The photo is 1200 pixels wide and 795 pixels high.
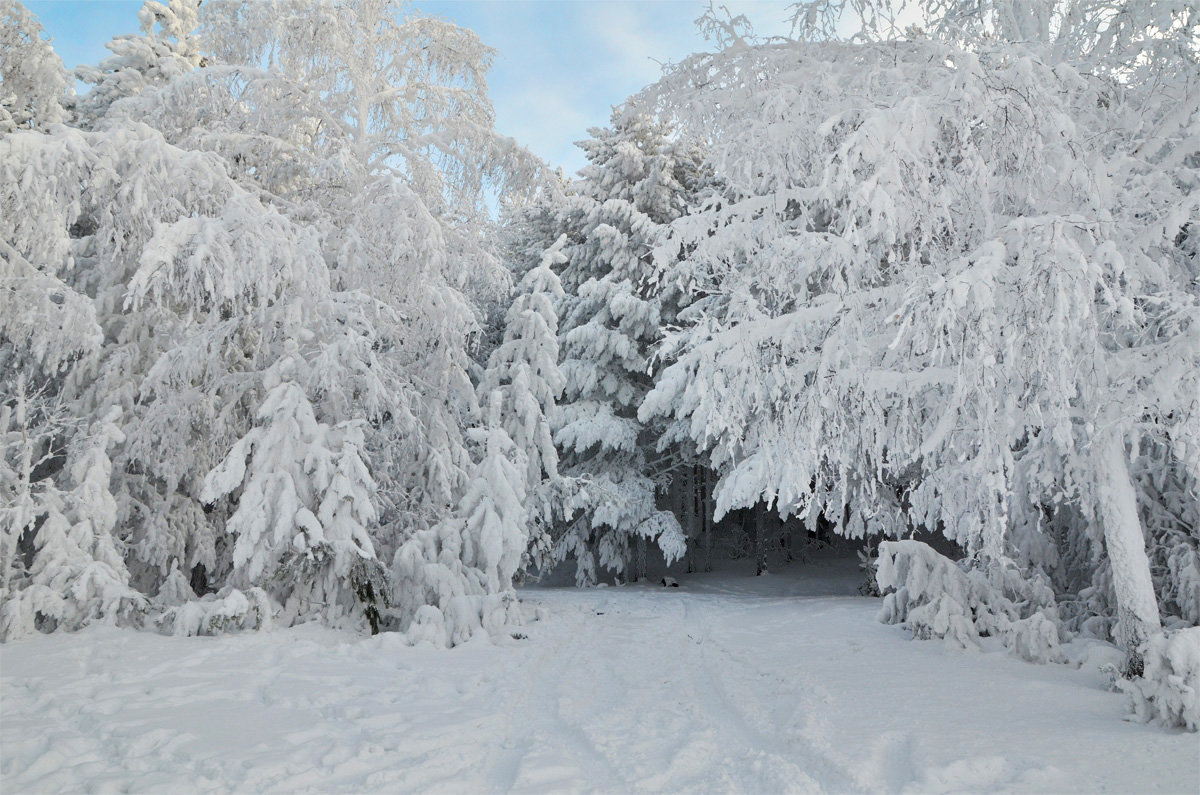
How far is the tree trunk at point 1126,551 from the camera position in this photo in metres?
5.89

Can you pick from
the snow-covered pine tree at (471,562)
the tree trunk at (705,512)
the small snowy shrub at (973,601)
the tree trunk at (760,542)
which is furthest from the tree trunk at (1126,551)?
the tree trunk at (705,512)

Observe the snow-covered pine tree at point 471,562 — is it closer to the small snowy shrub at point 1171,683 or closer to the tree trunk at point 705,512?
the small snowy shrub at point 1171,683

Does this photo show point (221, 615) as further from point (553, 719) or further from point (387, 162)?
point (387, 162)

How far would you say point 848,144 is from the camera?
15.2ft

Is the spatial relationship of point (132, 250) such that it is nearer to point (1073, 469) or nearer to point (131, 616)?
point (131, 616)

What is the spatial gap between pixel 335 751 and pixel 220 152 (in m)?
8.23

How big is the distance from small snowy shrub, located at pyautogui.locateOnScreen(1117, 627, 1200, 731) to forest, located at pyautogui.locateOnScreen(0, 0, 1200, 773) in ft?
0.09

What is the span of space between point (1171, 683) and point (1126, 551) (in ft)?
5.04

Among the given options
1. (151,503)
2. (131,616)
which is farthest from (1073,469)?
(151,503)

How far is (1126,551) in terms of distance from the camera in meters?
5.98

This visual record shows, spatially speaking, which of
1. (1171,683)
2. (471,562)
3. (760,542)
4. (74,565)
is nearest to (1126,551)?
(1171,683)

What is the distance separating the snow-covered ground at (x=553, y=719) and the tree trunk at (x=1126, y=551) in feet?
1.98

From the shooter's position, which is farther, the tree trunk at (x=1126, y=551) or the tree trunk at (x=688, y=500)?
the tree trunk at (x=688, y=500)

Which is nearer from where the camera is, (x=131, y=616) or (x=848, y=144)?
(x=848, y=144)
